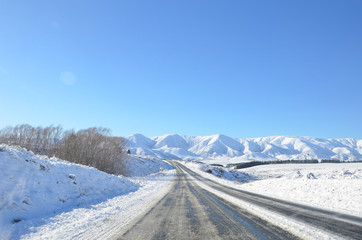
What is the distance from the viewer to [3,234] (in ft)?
16.3

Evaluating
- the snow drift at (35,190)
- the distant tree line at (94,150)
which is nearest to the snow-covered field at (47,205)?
the snow drift at (35,190)

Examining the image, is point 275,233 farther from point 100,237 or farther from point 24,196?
point 24,196

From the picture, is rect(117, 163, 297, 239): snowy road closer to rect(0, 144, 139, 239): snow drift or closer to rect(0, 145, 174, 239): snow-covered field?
rect(0, 145, 174, 239): snow-covered field

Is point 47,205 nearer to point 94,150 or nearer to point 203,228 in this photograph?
point 203,228

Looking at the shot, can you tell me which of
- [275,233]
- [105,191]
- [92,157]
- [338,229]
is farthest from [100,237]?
[92,157]

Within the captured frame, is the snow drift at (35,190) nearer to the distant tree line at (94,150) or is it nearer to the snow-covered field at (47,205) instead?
the snow-covered field at (47,205)

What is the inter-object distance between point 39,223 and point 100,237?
2.82m

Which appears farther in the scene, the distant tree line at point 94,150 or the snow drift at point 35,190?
the distant tree line at point 94,150

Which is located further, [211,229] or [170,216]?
[170,216]

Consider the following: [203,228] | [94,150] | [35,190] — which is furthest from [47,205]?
[94,150]

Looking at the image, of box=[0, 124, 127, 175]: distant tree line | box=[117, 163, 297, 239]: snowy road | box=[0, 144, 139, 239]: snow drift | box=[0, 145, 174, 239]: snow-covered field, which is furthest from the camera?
box=[0, 124, 127, 175]: distant tree line

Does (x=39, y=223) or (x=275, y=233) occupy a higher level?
(x=275, y=233)

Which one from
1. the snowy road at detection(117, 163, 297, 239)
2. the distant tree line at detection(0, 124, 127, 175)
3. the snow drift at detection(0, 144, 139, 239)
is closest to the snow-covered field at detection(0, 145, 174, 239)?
the snow drift at detection(0, 144, 139, 239)

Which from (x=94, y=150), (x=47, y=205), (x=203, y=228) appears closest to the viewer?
(x=203, y=228)
